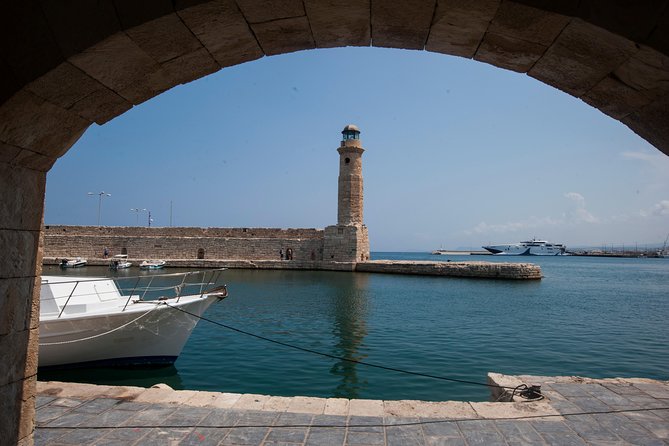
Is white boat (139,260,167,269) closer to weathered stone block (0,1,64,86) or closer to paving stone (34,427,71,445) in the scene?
paving stone (34,427,71,445)

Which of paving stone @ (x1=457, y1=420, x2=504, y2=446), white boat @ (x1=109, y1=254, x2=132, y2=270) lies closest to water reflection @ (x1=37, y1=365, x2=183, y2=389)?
paving stone @ (x1=457, y1=420, x2=504, y2=446)

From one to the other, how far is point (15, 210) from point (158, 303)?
21.9 ft

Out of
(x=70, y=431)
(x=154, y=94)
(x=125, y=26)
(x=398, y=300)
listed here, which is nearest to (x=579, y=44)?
(x=125, y=26)

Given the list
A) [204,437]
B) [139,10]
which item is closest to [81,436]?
[204,437]

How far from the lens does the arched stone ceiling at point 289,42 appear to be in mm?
1892

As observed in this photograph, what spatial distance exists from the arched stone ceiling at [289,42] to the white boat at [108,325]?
572cm

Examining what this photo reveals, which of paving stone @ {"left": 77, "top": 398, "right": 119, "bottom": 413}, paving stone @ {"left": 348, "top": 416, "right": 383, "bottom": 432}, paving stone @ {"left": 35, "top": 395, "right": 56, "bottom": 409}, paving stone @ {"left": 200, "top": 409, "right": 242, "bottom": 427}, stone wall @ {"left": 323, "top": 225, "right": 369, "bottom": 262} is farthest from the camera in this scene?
stone wall @ {"left": 323, "top": 225, "right": 369, "bottom": 262}

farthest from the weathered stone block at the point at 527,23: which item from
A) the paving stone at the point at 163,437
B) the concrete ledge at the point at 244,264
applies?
the concrete ledge at the point at 244,264

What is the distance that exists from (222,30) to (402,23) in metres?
0.92

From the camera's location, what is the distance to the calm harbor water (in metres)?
7.91

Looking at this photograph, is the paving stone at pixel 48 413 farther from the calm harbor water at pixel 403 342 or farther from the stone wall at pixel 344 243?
the stone wall at pixel 344 243

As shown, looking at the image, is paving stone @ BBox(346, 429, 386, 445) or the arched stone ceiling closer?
the arched stone ceiling

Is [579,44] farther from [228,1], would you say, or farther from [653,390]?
[653,390]

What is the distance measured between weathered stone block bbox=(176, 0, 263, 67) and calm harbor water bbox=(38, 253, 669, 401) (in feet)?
19.6
